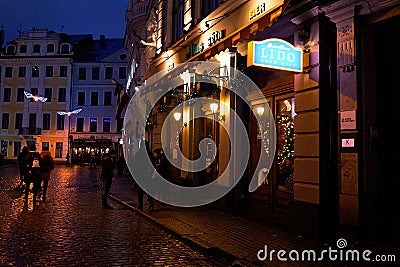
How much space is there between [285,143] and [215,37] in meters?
4.20

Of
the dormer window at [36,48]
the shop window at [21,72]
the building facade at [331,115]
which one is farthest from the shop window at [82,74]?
the building facade at [331,115]

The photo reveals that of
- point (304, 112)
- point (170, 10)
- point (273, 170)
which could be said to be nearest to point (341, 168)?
point (304, 112)

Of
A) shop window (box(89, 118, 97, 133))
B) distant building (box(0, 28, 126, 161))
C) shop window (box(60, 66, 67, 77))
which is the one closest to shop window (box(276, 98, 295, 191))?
distant building (box(0, 28, 126, 161))

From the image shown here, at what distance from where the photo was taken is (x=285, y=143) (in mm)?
10188

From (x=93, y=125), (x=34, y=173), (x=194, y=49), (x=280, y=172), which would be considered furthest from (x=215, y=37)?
(x=93, y=125)

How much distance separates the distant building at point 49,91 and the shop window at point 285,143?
139 feet

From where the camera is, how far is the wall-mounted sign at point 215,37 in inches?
482

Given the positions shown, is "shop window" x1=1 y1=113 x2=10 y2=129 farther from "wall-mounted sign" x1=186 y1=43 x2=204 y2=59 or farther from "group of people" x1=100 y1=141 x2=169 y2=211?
"wall-mounted sign" x1=186 y1=43 x2=204 y2=59

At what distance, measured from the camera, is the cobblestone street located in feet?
22.0

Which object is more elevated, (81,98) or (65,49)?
(65,49)

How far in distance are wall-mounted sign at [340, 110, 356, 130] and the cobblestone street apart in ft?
10.6

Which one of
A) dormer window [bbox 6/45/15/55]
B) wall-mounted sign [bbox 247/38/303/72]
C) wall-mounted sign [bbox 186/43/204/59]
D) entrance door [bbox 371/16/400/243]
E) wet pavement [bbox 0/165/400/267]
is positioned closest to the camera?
wet pavement [bbox 0/165/400/267]

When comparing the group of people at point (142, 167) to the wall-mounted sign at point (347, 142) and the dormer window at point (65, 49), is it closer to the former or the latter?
the wall-mounted sign at point (347, 142)

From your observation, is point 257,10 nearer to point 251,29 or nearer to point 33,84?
point 251,29
